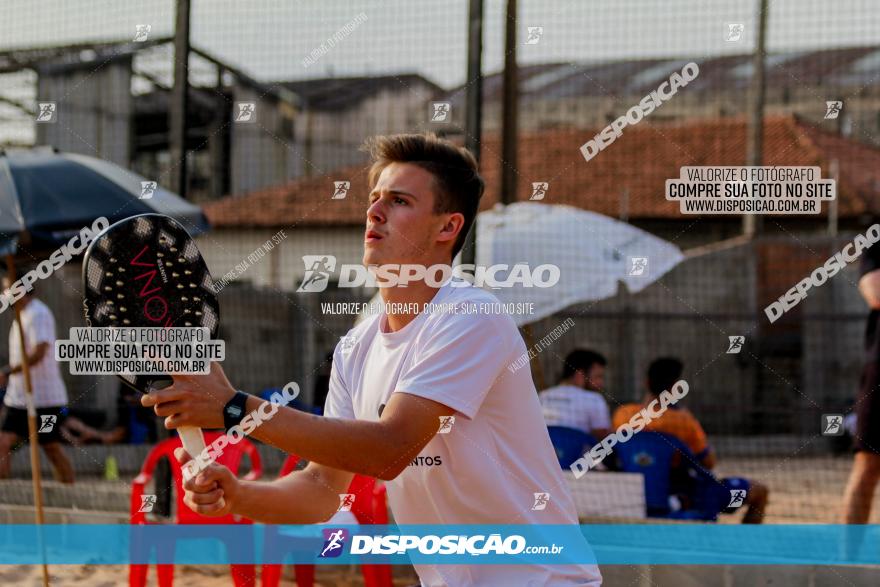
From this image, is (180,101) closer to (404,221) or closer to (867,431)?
(867,431)

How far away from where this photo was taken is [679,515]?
7062 mm

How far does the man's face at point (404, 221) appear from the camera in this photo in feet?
10.2

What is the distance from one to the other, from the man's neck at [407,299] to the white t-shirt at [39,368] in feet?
22.3

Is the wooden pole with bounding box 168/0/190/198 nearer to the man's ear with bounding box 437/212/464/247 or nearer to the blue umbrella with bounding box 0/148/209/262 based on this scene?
the blue umbrella with bounding box 0/148/209/262

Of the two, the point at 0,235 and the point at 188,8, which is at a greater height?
the point at 188,8

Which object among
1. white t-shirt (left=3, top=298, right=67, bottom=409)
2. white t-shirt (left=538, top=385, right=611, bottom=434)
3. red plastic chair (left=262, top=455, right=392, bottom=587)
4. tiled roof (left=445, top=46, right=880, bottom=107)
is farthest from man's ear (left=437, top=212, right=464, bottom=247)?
white t-shirt (left=3, top=298, right=67, bottom=409)

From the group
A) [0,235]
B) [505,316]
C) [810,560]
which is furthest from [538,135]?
[505,316]

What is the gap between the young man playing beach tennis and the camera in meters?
2.70

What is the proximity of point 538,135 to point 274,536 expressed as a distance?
18.9 meters

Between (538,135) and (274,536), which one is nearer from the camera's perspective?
(274,536)

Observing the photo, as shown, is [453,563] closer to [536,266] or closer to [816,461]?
[536,266]

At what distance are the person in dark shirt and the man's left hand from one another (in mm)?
4825

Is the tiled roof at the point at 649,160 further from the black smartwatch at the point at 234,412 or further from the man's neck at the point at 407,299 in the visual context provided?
the black smartwatch at the point at 234,412

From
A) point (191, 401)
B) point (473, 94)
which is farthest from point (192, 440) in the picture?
point (473, 94)
